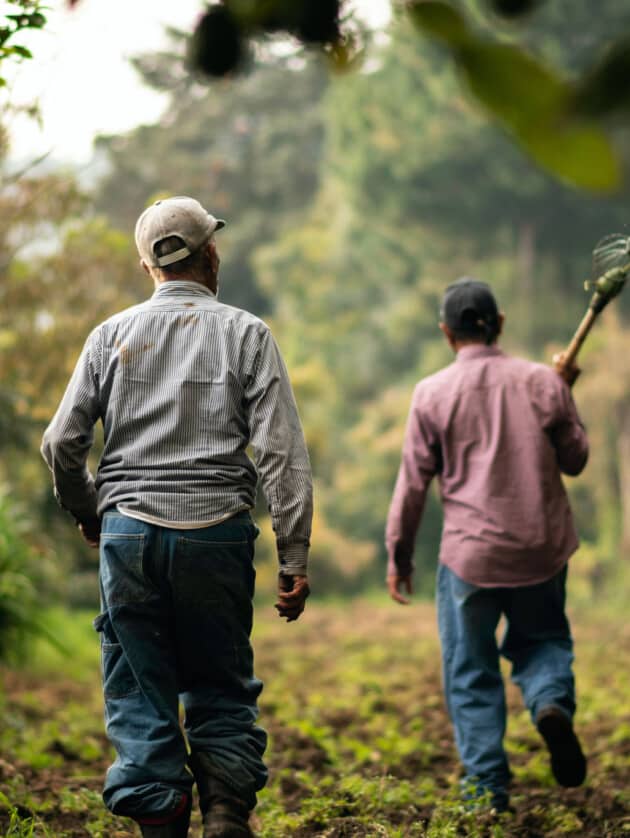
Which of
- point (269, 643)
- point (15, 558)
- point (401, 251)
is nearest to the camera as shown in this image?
point (15, 558)

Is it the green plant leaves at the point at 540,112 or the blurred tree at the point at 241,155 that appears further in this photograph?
the blurred tree at the point at 241,155

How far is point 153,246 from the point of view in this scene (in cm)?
346

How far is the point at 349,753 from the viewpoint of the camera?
19.6ft

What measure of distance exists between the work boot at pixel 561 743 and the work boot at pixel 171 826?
1.51 metres

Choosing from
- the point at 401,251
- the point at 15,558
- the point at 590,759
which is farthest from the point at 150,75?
the point at 590,759

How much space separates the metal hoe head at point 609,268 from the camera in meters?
4.33

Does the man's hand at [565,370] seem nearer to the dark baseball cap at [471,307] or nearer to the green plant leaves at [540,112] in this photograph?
the dark baseball cap at [471,307]

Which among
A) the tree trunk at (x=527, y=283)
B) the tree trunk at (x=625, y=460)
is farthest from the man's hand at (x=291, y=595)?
the tree trunk at (x=527, y=283)

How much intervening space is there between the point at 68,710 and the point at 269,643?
613 centimetres

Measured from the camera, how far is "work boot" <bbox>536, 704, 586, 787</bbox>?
13.6 feet

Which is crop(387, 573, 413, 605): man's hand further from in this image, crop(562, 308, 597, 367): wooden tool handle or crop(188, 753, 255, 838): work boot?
crop(188, 753, 255, 838): work boot

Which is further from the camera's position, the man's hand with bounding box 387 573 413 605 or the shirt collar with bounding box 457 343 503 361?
the man's hand with bounding box 387 573 413 605

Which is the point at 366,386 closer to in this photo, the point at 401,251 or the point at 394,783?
the point at 401,251

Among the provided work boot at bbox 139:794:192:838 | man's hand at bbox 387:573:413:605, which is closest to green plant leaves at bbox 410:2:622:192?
work boot at bbox 139:794:192:838
